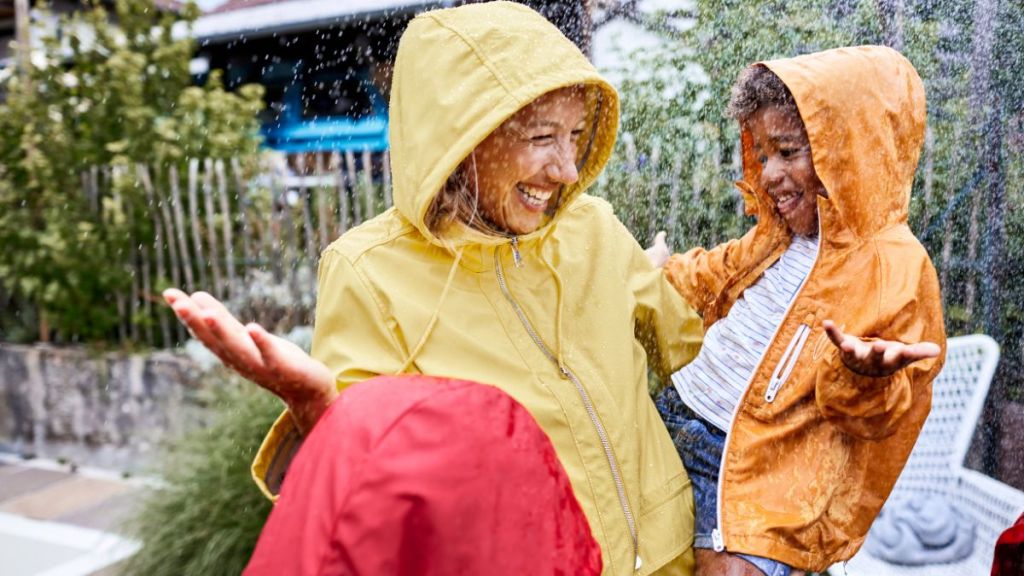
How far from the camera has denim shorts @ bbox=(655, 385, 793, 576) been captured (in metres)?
1.74

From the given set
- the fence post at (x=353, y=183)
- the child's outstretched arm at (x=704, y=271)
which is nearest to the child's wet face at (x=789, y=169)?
the child's outstretched arm at (x=704, y=271)

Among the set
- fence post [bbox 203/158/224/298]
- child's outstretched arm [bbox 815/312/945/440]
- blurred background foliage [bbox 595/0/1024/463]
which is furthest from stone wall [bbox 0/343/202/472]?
child's outstretched arm [bbox 815/312/945/440]

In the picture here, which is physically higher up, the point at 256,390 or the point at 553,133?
the point at 553,133

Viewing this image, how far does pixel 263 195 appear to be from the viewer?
522cm

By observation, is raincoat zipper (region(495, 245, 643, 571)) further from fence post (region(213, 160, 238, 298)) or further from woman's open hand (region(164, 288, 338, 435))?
fence post (region(213, 160, 238, 298))

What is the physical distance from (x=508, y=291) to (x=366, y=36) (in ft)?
23.2

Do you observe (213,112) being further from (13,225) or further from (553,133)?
(553,133)

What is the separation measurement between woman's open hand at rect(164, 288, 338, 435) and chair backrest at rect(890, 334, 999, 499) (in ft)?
7.98

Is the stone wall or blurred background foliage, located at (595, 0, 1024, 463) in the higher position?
blurred background foliage, located at (595, 0, 1024, 463)

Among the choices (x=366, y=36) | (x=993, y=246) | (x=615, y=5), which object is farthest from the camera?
(x=366, y=36)

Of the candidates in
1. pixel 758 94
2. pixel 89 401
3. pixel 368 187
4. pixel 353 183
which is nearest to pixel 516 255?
pixel 758 94

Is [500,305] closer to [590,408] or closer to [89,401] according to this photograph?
[590,408]

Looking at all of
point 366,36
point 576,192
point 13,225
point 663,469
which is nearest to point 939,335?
point 663,469

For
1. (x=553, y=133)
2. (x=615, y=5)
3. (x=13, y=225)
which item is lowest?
(x=13, y=225)
